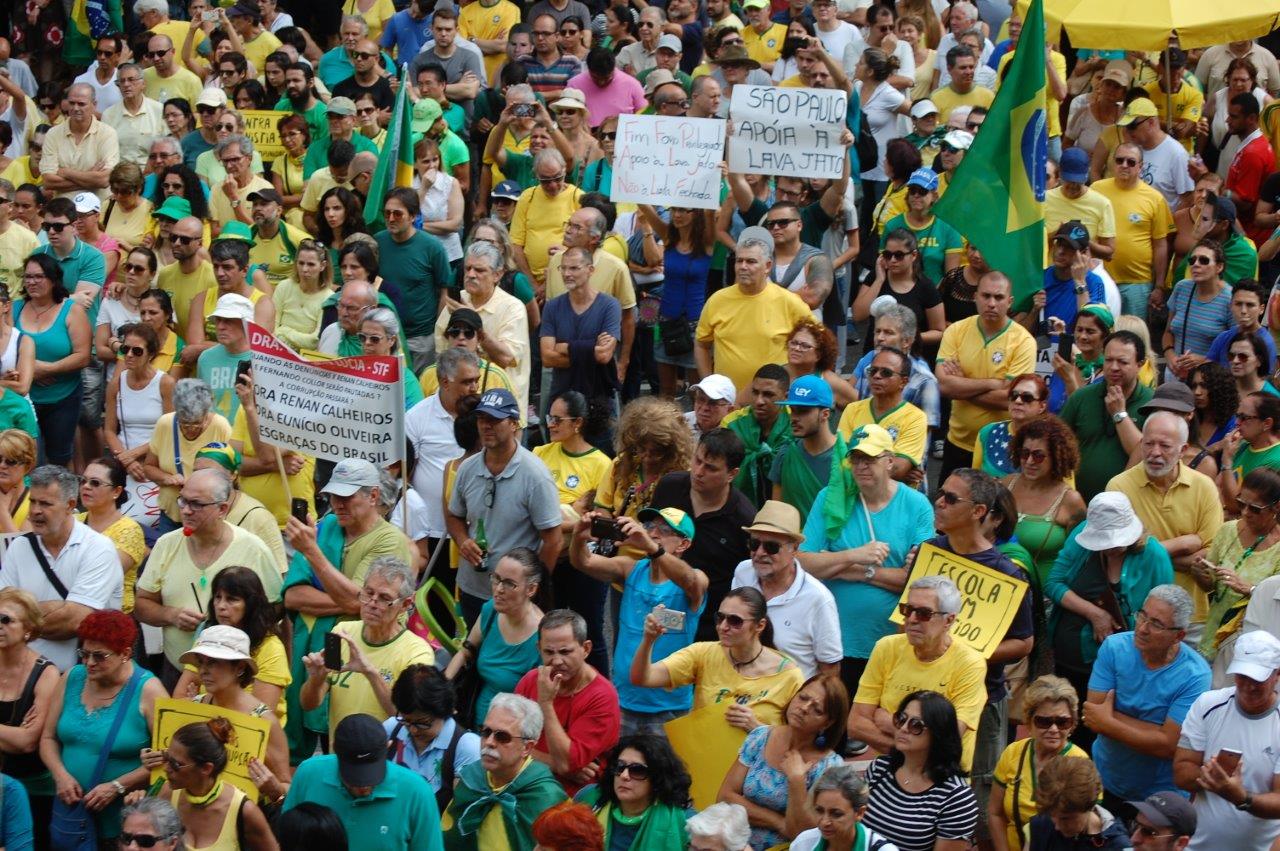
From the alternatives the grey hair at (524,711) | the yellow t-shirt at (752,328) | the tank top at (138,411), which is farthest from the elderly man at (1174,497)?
the tank top at (138,411)

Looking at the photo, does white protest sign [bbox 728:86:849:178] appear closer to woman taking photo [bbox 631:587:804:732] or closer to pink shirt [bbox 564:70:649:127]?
pink shirt [bbox 564:70:649:127]

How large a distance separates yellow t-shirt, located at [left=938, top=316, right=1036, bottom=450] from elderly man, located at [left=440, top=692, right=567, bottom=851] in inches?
171

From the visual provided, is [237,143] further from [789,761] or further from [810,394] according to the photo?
[789,761]

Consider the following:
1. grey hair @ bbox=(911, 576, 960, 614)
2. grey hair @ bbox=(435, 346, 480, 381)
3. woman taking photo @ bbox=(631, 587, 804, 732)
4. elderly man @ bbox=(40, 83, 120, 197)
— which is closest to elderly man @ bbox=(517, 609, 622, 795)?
woman taking photo @ bbox=(631, 587, 804, 732)

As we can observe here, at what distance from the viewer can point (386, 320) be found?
11.2m

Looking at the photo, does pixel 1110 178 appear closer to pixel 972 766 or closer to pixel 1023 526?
pixel 1023 526

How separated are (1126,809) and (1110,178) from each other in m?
6.96

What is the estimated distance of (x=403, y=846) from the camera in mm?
7590

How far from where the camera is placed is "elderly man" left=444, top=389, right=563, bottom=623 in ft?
32.0

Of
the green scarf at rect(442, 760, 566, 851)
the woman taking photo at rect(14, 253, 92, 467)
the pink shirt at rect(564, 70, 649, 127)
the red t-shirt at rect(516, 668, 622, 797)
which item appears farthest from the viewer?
the pink shirt at rect(564, 70, 649, 127)

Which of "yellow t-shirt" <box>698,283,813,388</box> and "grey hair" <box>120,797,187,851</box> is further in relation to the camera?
"yellow t-shirt" <box>698,283,813,388</box>

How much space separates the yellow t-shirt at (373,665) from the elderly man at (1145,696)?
281 centimetres

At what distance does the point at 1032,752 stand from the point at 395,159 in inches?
294

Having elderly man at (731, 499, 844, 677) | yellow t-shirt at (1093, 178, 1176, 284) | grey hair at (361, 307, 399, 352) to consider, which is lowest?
elderly man at (731, 499, 844, 677)
